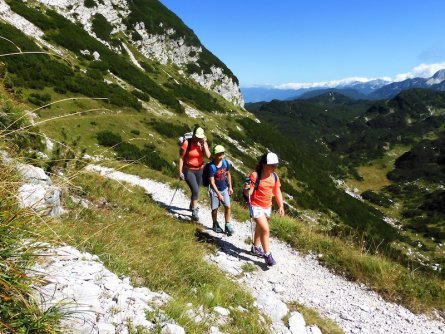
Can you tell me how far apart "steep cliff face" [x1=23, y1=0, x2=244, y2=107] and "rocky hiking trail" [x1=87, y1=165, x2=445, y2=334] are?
68494 mm

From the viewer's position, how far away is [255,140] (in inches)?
3041

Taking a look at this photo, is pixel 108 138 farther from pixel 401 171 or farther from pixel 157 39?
pixel 401 171

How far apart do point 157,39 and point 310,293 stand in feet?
301

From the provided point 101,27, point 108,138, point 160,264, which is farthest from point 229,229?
point 101,27

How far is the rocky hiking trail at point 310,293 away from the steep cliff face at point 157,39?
68494 millimetres

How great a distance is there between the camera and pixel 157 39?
299ft

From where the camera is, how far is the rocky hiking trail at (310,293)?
21.4 feet

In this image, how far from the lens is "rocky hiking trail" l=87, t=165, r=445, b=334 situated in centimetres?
651

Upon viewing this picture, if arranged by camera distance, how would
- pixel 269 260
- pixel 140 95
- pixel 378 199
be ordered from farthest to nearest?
pixel 378 199, pixel 140 95, pixel 269 260

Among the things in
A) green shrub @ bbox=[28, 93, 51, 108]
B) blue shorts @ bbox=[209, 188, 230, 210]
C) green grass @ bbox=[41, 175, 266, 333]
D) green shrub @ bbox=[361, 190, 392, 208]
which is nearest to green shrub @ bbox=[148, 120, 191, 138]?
green shrub @ bbox=[28, 93, 51, 108]

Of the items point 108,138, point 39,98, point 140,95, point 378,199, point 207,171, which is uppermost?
point 140,95

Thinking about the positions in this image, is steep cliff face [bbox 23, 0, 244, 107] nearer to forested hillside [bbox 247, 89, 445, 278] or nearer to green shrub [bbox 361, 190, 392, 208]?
forested hillside [bbox 247, 89, 445, 278]

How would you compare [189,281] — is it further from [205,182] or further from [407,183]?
[407,183]

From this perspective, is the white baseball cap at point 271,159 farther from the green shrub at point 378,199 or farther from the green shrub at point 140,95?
the green shrub at point 378,199
